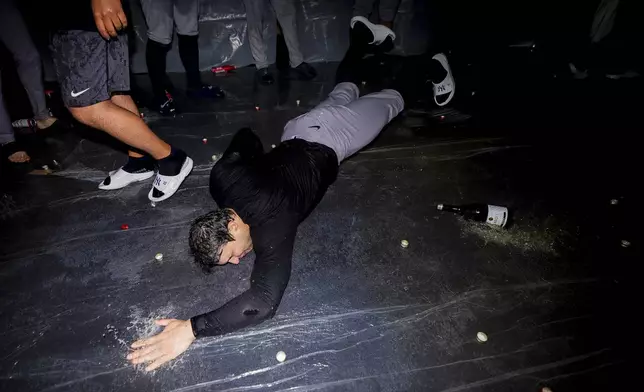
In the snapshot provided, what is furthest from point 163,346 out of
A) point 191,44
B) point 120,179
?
point 191,44

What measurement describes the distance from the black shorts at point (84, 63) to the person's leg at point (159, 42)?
4.95ft

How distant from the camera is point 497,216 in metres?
2.59

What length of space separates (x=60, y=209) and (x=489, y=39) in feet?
20.0

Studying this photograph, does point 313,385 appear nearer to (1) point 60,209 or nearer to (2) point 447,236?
(2) point 447,236

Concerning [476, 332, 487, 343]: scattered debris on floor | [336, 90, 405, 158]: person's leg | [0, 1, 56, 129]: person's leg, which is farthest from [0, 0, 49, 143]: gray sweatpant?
[476, 332, 487, 343]: scattered debris on floor

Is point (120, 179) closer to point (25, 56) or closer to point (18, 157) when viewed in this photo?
point (18, 157)

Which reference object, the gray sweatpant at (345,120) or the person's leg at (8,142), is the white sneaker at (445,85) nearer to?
the gray sweatpant at (345,120)

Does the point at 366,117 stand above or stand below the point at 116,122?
below

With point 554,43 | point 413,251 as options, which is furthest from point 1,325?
point 554,43

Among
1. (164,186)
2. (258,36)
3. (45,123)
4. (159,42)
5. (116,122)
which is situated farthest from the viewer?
(258,36)

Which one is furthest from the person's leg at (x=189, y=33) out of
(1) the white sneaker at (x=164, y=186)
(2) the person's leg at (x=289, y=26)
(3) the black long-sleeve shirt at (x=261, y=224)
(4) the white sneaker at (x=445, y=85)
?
(4) the white sneaker at (x=445, y=85)

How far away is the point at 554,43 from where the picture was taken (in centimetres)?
544

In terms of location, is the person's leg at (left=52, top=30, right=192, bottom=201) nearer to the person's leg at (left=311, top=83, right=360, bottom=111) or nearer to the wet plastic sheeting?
the person's leg at (left=311, top=83, right=360, bottom=111)

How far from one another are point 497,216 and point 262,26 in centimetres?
369
